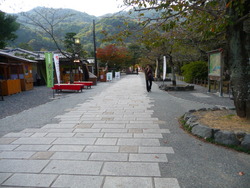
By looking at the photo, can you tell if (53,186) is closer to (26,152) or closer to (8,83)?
(26,152)

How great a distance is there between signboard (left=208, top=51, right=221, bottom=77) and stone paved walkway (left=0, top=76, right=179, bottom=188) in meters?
6.47

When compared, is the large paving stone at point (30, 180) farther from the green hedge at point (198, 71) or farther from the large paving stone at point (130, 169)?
the green hedge at point (198, 71)

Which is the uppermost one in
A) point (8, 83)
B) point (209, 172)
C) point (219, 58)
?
point (219, 58)

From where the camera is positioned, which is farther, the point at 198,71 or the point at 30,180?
the point at 198,71

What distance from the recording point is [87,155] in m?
3.48

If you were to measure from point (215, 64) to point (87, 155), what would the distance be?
9441 millimetres

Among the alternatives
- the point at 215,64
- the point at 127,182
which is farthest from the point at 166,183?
the point at 215,64

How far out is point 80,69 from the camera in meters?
20.2

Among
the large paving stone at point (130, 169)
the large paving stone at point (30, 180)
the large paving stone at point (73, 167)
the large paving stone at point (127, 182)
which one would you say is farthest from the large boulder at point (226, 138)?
the large paving stone at point (30, 180)

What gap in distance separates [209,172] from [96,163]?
1.67 meters

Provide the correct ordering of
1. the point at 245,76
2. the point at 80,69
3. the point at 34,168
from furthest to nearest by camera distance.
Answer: the point at 80,69 < the point at 245,76 < the point at 34,168

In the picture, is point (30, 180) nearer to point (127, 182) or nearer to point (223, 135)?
point (127, 182)

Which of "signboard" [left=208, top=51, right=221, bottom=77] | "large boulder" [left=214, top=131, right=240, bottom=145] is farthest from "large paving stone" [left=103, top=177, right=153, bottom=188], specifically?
"signboard" [left=208, top=51, right=221, bottom=77]

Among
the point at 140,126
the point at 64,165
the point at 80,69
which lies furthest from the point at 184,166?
the point at 80,69
